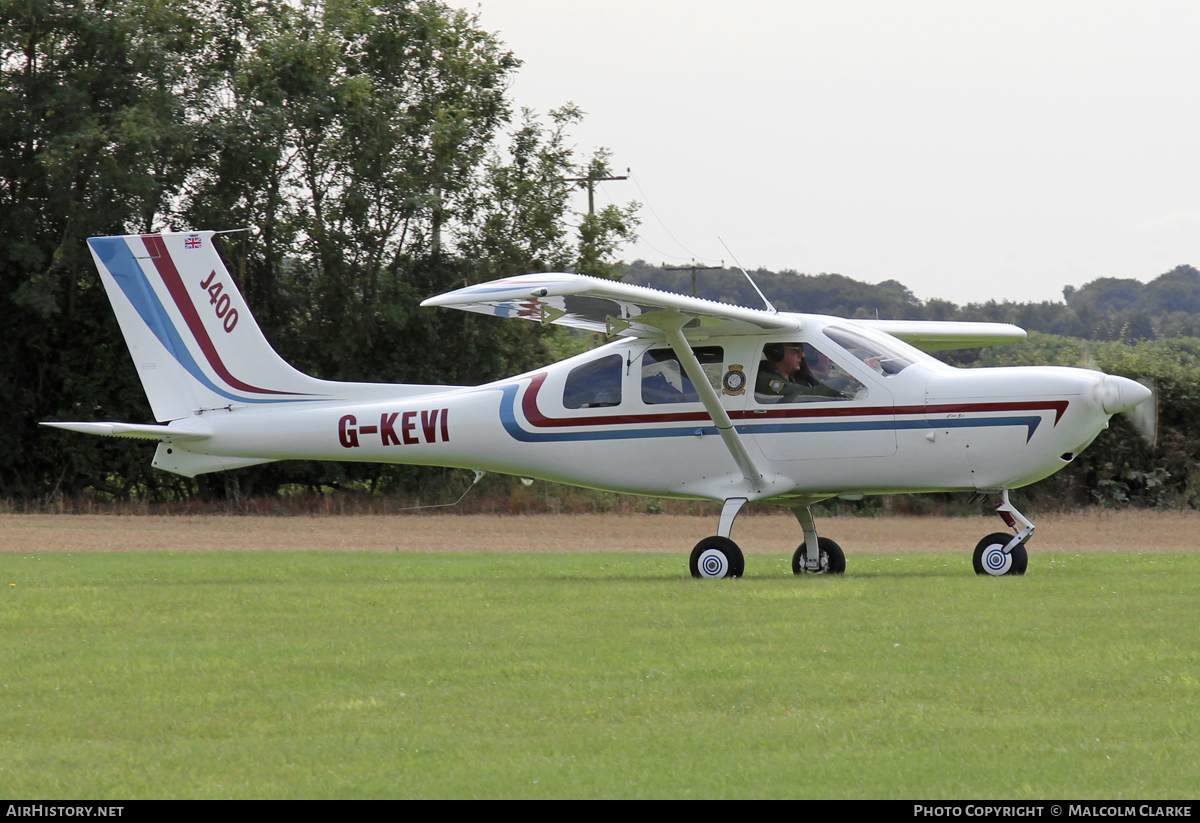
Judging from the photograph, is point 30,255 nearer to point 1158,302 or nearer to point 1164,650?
point 1164,650

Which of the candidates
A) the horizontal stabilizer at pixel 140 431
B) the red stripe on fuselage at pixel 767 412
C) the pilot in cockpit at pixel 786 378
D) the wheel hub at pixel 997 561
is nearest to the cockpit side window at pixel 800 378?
the pilot in cockpit at pixel 786 378

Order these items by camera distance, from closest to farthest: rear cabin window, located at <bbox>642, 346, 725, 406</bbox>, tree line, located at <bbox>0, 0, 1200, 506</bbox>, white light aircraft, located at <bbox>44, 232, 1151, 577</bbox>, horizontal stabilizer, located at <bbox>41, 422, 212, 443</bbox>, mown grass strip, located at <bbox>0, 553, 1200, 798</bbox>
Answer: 1. mown grass strip, located at <bbox>0, 553, 1200, 798</bbox>
2. white light aircraft, located at <bbox>44, 232, 1151, 577</bbox>
3. rear cabin window, located at <bbox>642, 346, 725, 406</bbox>
4. horizontal stabilizer, located at <bbox>41, 422, 212, 443</bbox>
5. tree line, located at <bbox>0, 0, 1200, 506</bbox>

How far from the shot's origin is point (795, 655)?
8.28m

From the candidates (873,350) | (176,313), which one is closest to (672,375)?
(873,350)

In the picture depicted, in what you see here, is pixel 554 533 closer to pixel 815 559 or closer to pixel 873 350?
pixel 815 559

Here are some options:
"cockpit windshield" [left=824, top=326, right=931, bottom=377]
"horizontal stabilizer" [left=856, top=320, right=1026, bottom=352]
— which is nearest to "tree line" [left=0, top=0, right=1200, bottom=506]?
"horizontal stabilizer" [left=856, top=320, right=1026, bottom=352]

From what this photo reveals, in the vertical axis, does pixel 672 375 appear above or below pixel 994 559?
above

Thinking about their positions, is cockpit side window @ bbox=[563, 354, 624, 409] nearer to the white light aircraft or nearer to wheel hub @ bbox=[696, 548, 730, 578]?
the white light aircraft

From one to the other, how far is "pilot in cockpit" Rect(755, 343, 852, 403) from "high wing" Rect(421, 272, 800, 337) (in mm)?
247

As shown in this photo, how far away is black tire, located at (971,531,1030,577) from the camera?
13086 millimetres

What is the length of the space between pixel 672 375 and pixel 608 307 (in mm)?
1317

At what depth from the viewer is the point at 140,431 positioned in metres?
14.7

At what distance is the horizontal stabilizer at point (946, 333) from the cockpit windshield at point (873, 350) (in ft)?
5.96

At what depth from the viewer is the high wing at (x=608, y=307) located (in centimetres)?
1180
